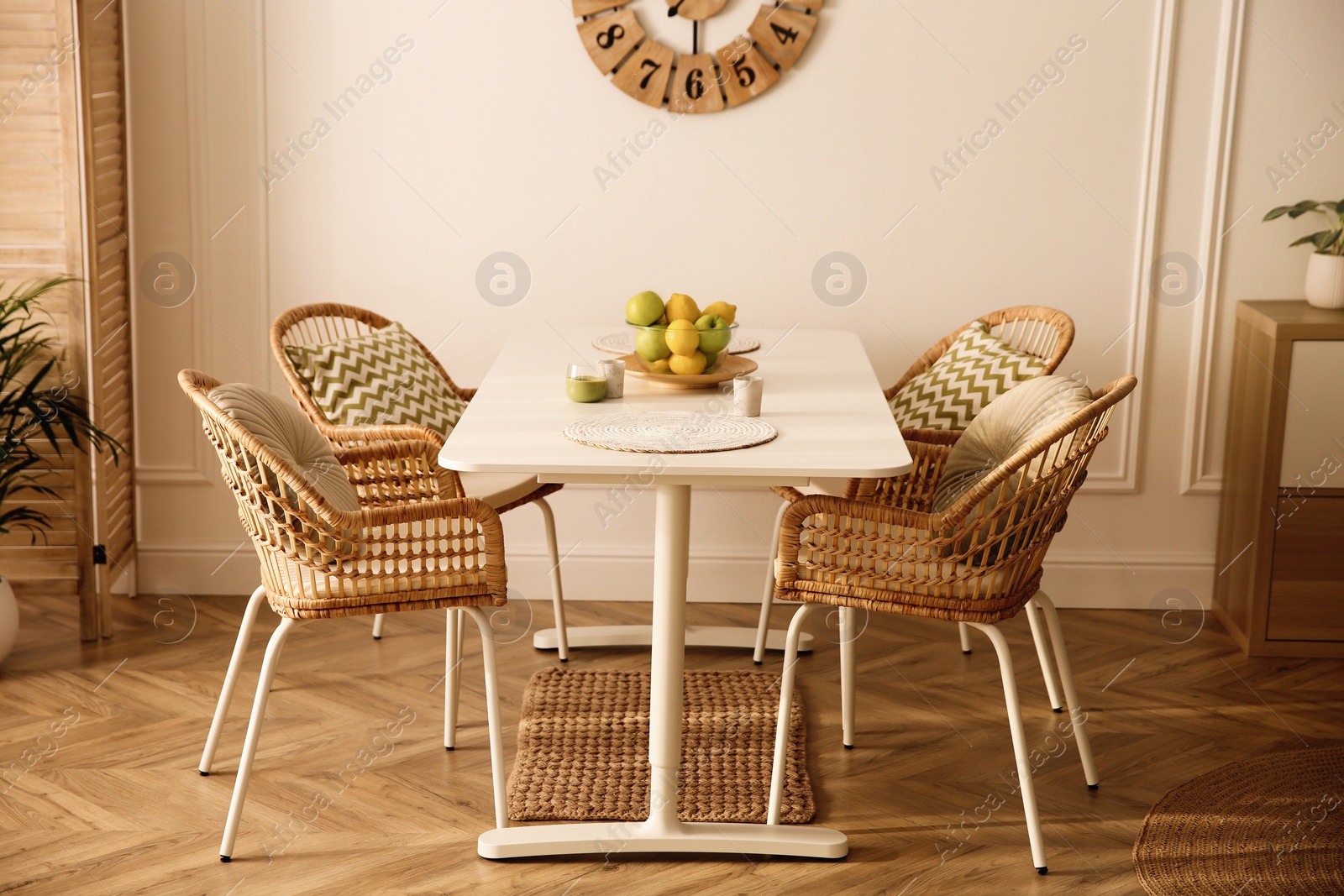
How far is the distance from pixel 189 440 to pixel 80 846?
1461mm

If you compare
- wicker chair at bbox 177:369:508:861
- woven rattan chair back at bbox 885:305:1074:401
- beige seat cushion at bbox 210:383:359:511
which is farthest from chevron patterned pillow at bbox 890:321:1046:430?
beige seat cushion at bbox 210:383:359:511

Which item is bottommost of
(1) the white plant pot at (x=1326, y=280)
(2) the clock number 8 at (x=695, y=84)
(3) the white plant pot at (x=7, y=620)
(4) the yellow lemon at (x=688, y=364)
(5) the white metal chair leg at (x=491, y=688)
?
(3) the white plant pot at (x=7, y=620)

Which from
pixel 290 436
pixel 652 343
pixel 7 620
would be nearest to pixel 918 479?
pixel 652 343

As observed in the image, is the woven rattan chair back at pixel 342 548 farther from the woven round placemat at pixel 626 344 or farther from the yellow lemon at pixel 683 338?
the woven round placemat at pixel 626 344

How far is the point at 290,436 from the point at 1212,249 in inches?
93.1

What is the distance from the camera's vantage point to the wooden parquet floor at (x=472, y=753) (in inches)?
87.3

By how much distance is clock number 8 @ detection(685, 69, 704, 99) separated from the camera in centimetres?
329

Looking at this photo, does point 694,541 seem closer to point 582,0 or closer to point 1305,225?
point 582,0

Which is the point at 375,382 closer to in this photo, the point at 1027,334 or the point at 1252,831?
the point at 1027,334

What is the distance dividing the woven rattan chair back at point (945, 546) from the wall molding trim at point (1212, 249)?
1292mm

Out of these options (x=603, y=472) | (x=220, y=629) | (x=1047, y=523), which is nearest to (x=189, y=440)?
(x=220, y=629)

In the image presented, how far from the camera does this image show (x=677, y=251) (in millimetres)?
3412

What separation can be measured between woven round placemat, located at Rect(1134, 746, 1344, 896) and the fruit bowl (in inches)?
47.0

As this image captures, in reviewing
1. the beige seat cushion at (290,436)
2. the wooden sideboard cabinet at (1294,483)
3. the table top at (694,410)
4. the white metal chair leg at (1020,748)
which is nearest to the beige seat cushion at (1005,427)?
the table top at (694,410)
